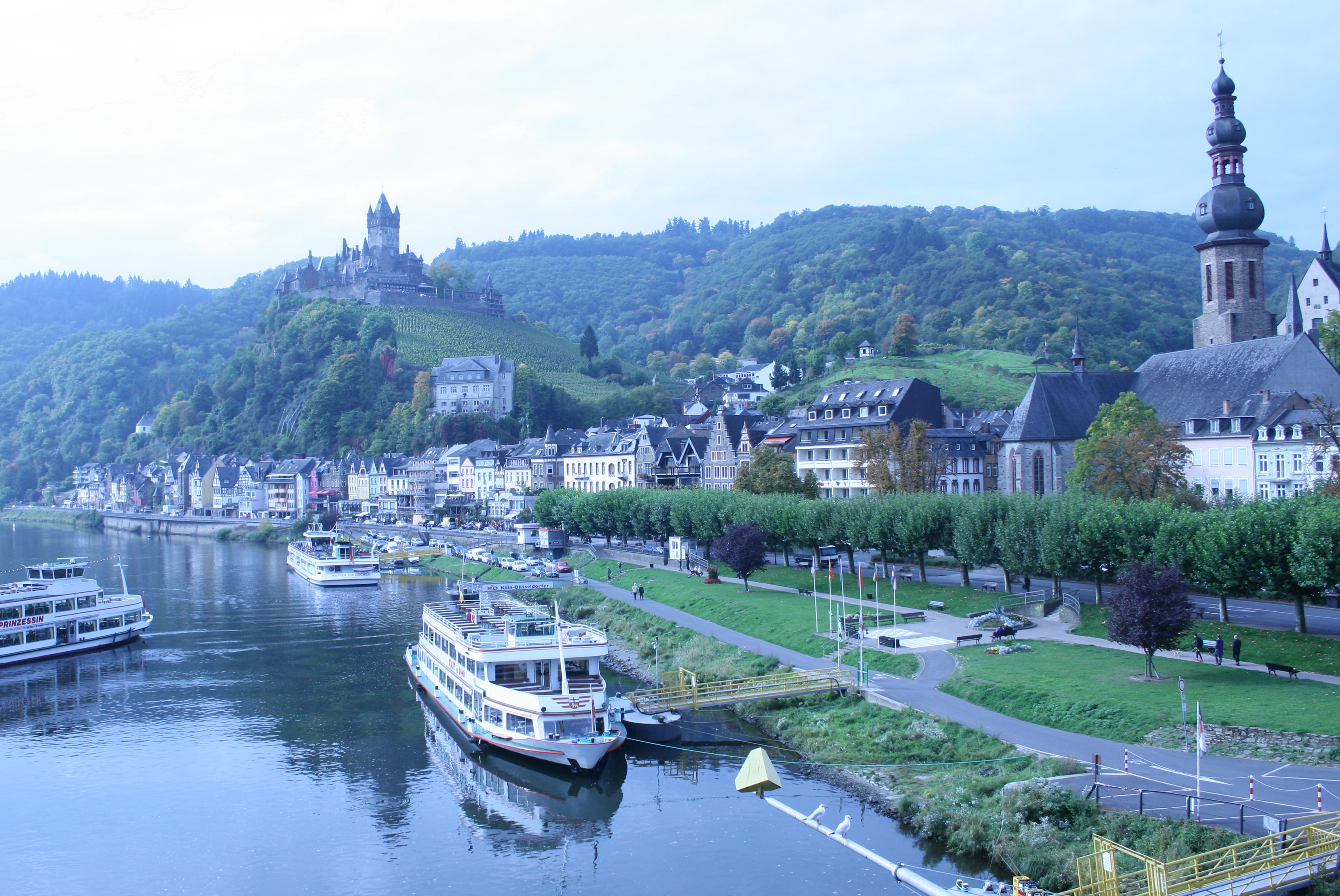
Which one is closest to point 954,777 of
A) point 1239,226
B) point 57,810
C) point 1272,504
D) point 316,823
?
point 316,823

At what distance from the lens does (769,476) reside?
76.1 m

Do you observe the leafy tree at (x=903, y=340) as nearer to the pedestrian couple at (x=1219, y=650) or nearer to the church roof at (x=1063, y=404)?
the church roof at (x=1063, y=404)

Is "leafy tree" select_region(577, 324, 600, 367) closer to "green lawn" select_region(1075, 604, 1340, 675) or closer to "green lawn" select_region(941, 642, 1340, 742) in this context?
"green lawn" select_region(1075, 604, 1340, 675)

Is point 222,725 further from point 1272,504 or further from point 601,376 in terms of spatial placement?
point 601,376

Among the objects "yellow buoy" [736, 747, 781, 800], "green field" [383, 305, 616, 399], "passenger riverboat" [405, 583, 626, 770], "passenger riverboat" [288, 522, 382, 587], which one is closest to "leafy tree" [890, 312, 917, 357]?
"green field" [383, 305, 616, 399]

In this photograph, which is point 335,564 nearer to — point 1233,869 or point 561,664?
point 561,664

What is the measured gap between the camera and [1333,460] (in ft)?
158

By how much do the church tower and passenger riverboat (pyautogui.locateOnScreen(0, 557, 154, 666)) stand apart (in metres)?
70.9

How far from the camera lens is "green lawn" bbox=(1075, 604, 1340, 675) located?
32.6 m

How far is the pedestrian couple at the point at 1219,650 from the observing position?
1299 inches

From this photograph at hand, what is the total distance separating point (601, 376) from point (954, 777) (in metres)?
156

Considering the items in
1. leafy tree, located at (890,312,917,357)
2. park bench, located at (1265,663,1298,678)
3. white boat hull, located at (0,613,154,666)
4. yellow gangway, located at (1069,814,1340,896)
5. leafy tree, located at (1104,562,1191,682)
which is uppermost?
leafy tree, located at (890,312,917,357)

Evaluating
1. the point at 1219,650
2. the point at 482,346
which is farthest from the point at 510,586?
the point at 482,346

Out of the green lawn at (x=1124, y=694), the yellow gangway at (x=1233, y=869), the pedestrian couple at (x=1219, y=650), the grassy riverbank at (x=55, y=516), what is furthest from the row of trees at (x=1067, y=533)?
the grassy riverbank at (x=55, y=516)
